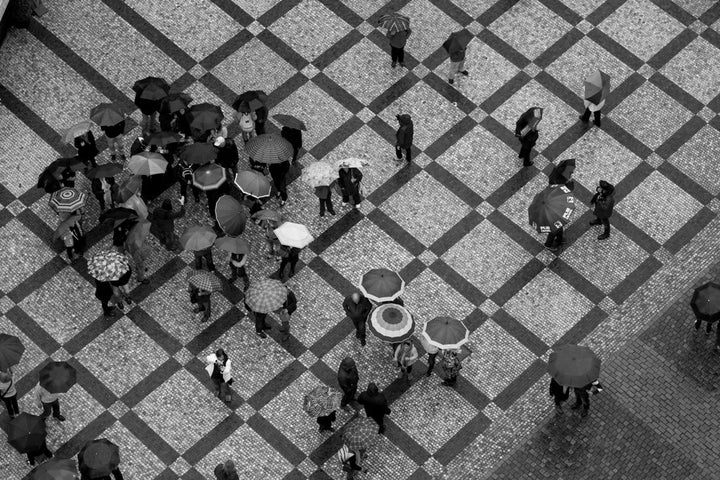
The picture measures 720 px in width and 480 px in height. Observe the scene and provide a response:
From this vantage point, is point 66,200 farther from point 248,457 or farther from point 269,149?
point 248,457

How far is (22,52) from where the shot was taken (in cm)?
3706

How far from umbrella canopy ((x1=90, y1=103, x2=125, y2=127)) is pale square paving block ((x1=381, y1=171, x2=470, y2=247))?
5893 mm

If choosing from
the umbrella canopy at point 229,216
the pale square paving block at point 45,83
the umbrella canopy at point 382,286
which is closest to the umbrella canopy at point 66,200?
the umbrella canopy at point 229,216

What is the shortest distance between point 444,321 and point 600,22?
10.2m

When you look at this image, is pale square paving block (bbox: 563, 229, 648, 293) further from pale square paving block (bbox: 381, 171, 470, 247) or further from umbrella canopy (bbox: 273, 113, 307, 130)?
umbrella canopy (bbox: 273, 113, 307, 130)

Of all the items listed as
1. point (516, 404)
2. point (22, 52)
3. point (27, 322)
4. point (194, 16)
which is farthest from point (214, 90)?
point (516, 404)

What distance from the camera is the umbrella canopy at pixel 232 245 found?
32344 mm

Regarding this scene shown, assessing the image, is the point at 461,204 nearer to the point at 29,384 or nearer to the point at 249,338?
the point at 249,338

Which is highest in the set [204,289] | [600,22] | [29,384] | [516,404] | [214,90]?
[600,22]

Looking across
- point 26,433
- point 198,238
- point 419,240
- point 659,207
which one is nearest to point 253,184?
point 198,238

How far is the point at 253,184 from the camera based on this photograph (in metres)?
33.3

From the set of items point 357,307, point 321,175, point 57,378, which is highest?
point 321,175

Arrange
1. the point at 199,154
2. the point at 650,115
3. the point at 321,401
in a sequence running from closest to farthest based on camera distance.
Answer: the point at 321,401 → the point at 199,154 → the point at 650,115

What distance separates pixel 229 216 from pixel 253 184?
3.25 ft
